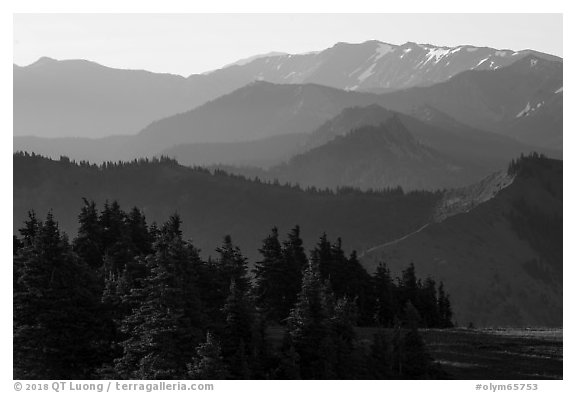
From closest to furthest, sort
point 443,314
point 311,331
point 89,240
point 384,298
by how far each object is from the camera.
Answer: point 311,331 < point 89,240 < point 384,298 < point 443,314

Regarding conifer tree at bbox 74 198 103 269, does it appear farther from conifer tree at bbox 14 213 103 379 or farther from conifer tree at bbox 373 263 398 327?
conifer tree at bbox 373 263 398 327

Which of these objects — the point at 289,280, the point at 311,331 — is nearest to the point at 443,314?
the point at 289,280

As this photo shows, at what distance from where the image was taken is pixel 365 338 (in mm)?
79188

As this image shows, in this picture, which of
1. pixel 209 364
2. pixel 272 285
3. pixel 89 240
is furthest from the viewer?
pixel 272 285

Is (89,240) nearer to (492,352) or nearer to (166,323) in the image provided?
(166,323)

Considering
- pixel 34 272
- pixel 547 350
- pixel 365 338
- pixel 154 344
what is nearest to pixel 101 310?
pixel 34 272

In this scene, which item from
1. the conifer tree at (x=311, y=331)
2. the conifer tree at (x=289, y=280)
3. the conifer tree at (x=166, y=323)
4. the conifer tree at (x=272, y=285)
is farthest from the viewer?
the conifer tree at (x=289, y=280)

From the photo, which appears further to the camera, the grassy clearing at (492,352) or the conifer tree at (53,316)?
the grassy clearing at (492,352)

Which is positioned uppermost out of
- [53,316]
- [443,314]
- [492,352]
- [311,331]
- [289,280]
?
[443,314]

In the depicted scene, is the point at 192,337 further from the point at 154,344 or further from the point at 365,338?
the point at 365,338

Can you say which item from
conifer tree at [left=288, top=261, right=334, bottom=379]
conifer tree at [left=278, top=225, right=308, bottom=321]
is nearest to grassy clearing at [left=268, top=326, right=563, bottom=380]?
conifer tree at [left=288, top=261, right=334, bottom=379]

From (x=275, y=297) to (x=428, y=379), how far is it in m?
28.4

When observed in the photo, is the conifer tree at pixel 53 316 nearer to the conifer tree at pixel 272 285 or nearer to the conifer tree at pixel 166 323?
the conifer tree at pixel 166 323

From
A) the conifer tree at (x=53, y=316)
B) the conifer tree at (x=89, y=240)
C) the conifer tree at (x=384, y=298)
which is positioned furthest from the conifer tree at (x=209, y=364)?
the conifer tree at (x=384, y=298)
